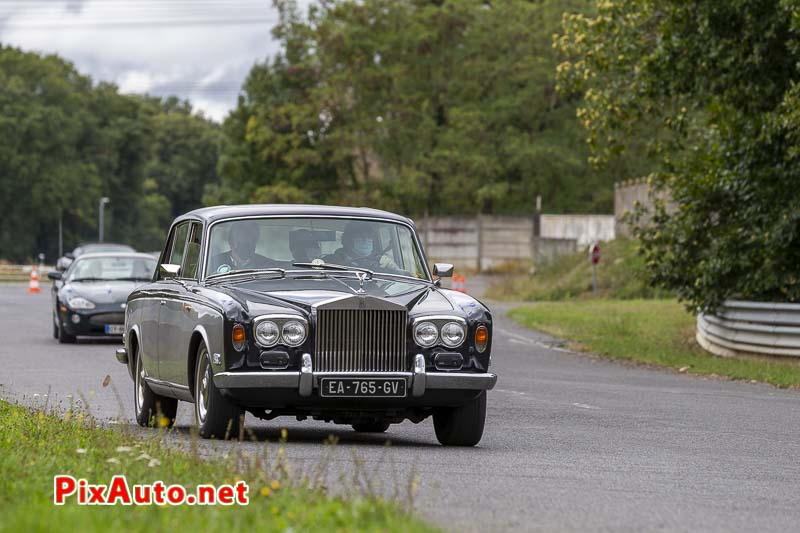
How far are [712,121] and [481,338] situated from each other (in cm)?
1460

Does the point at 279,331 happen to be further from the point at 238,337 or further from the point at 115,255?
the point at 115,255

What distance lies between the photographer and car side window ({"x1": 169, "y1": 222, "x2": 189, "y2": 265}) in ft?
44.0

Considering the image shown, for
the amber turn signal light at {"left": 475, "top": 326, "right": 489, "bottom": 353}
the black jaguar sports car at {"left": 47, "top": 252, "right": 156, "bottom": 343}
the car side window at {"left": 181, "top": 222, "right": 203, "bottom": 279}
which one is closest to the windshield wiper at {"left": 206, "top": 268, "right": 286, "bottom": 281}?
the car side window at {"left": 181, "top": 222, "right": 203, "bottom": 279}

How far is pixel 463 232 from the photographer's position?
63.8 metres

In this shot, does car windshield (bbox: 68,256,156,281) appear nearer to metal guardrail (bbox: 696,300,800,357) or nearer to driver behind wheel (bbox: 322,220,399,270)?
metal guardrail (bbox: 696,300,800,357)

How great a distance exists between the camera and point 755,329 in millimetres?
23766

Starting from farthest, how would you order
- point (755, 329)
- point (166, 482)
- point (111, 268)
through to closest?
point (111, 268)
point (755, 329)
point (166, 482)

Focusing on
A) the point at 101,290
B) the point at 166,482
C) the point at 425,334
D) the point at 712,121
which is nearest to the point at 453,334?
the point at 425,334

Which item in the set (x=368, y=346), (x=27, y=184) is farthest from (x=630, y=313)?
(x=27, y=184)

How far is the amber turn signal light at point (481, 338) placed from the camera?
37.8 ft

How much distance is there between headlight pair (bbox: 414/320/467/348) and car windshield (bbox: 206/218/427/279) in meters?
1.26

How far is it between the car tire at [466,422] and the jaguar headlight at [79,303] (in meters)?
14.6

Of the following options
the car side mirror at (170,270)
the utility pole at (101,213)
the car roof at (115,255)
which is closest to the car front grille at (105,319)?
the car roof at (115,255)

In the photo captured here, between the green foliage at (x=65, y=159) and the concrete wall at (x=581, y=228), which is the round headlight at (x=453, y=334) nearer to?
the concrete wall at (x=581, y=228)
